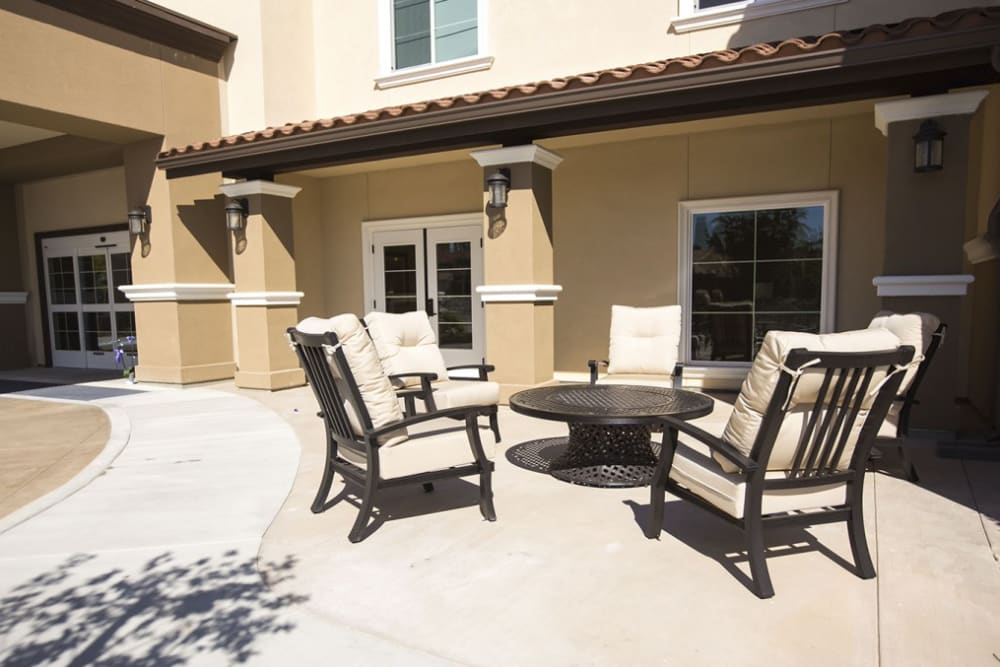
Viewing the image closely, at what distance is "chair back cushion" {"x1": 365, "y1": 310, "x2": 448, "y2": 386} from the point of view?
5.85 meters

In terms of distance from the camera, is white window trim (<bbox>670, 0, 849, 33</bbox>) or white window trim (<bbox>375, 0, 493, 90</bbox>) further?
white window trim (<bbox>375, 0, 493, 90</bbox>)

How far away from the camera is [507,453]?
16.1 feet

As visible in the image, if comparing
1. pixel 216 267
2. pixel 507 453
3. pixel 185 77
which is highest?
pixel 185 77

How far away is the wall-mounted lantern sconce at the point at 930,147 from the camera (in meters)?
4.77

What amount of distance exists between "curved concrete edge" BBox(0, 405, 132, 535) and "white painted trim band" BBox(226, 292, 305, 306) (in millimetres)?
2169

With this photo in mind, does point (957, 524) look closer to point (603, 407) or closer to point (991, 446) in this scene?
point (991, 446)

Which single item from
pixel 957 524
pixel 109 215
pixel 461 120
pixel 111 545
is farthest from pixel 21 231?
pixel 957 524

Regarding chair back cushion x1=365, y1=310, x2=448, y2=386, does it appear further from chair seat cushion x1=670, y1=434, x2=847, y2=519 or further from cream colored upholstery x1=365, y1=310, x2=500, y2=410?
chair seat cushion x1=670, y1=434, x2=847, y2=519

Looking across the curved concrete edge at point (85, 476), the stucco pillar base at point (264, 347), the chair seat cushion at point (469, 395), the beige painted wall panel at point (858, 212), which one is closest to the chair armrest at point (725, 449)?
the chair seat cushion at point (469, 395)

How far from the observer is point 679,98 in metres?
5.24

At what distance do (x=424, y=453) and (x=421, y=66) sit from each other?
22.5 ft

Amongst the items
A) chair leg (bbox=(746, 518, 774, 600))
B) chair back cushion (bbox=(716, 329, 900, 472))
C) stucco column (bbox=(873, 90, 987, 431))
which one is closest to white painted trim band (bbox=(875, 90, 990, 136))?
stucco column (bbox=(873, 90, 987, 431))

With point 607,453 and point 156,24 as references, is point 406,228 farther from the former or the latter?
point 607,453

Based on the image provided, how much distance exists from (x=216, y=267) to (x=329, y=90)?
3.19 m
